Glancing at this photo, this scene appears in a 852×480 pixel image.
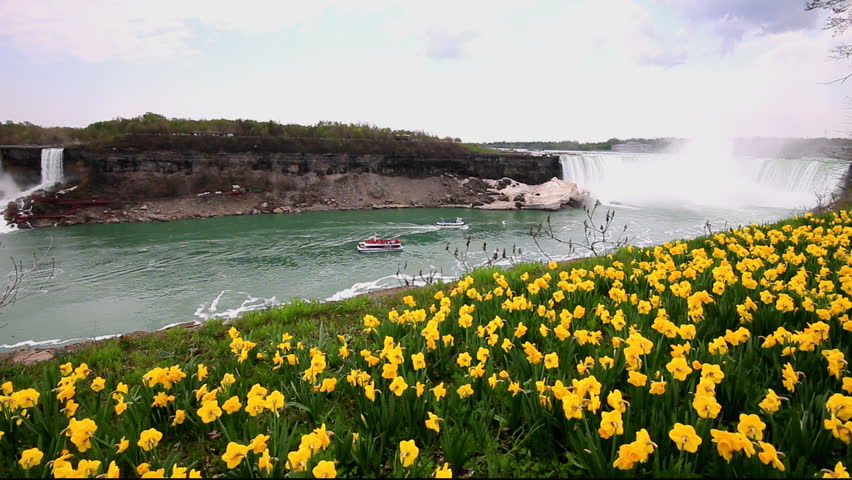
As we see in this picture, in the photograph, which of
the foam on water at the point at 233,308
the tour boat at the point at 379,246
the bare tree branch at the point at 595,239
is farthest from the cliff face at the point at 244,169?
the foam on water at the point at 233,308

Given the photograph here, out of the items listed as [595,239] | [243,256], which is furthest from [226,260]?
[595,239]

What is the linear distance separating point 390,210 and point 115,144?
25323 mm

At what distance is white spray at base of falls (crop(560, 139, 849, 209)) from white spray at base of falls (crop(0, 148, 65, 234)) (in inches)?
1782

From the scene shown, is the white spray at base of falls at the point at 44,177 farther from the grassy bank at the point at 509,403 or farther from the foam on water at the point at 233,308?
the grassy bank at the point at 509,403

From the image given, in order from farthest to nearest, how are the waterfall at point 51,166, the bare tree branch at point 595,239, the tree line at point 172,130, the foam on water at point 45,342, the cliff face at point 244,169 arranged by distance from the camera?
1. the tree line at point 172,130
2. the cliff face at point 244,169
3. the waterfall at point 51,166
4. the foam on water at point 45,342
5. the bare tree branch at point 595,239

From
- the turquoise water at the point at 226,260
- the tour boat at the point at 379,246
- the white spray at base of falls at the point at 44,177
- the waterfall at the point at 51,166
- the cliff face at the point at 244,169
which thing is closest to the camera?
the turquoise water at the point at 226,260

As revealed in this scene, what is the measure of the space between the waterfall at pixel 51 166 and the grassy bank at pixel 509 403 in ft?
126

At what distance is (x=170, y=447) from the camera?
8.44ft

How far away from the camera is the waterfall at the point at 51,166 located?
104 feet

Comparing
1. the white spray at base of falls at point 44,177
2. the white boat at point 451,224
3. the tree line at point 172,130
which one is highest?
the tree line at point 172,130

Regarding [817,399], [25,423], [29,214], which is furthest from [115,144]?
[817,399]

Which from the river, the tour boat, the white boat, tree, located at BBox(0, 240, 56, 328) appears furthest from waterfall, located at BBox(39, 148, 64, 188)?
the white boat

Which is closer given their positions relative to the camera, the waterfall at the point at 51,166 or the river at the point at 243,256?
the river at the point at 243,256

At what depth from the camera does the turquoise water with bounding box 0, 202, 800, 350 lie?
1213cm
